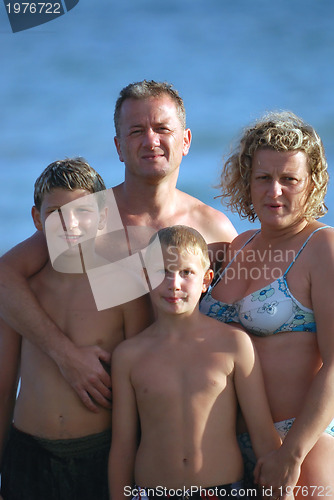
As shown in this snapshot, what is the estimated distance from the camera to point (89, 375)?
126 inches

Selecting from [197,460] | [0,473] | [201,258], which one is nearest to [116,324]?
[201,258]

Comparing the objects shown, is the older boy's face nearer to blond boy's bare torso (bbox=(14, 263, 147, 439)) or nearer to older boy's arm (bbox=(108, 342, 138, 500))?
blond boy's bare torso (bbox=(14, 263, 147, 439))

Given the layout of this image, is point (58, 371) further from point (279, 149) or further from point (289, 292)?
point (279, 149)

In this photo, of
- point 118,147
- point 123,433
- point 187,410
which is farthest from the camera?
point 118,147

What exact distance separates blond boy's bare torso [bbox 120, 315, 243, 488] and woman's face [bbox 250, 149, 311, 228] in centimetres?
70

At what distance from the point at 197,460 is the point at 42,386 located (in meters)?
0.96

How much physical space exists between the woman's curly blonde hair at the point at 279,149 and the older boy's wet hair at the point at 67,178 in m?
0.82

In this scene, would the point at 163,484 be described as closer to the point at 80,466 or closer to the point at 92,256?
the point at 80,466

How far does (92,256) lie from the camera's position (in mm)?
3562

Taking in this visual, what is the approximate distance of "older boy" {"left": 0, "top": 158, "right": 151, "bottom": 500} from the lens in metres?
3.31

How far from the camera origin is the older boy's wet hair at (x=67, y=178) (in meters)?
3.52

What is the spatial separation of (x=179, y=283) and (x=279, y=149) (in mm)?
927

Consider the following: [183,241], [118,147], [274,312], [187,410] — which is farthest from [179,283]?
[118,147]

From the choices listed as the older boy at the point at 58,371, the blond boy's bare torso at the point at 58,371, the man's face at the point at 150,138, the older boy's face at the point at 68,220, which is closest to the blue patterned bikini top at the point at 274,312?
the older boy at the point at 58,371
